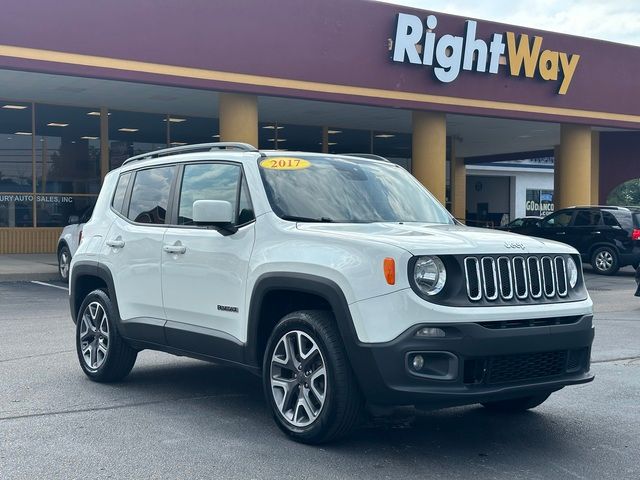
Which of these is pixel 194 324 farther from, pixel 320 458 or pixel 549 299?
pixel 549 299

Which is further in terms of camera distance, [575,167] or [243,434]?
[575,167]

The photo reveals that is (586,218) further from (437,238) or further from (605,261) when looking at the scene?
(437,238)

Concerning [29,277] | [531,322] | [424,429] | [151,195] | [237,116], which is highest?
[237,116]

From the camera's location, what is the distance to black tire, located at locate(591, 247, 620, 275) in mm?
20594

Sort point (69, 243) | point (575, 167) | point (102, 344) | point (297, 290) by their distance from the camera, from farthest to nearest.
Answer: point (575, 167), point (69, 243), point (102, 344), point (297, 290)

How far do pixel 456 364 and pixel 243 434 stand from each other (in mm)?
1609

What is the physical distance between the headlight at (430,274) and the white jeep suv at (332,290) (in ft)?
0.03

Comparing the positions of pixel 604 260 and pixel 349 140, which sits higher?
pixel 349 140

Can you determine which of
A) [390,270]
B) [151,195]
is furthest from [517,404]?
[151,195]

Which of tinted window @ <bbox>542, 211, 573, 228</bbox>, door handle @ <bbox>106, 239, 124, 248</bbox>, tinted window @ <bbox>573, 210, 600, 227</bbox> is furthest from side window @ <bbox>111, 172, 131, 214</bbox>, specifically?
tinted window @ <bbox>542, 211, 573, 228</bbox>

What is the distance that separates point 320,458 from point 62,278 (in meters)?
12.8

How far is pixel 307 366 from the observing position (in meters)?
5.51

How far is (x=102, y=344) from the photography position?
7.51 metres

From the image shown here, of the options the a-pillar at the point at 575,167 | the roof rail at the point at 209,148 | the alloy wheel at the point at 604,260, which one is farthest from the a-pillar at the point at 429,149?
the roof rail at the point at 209,148
